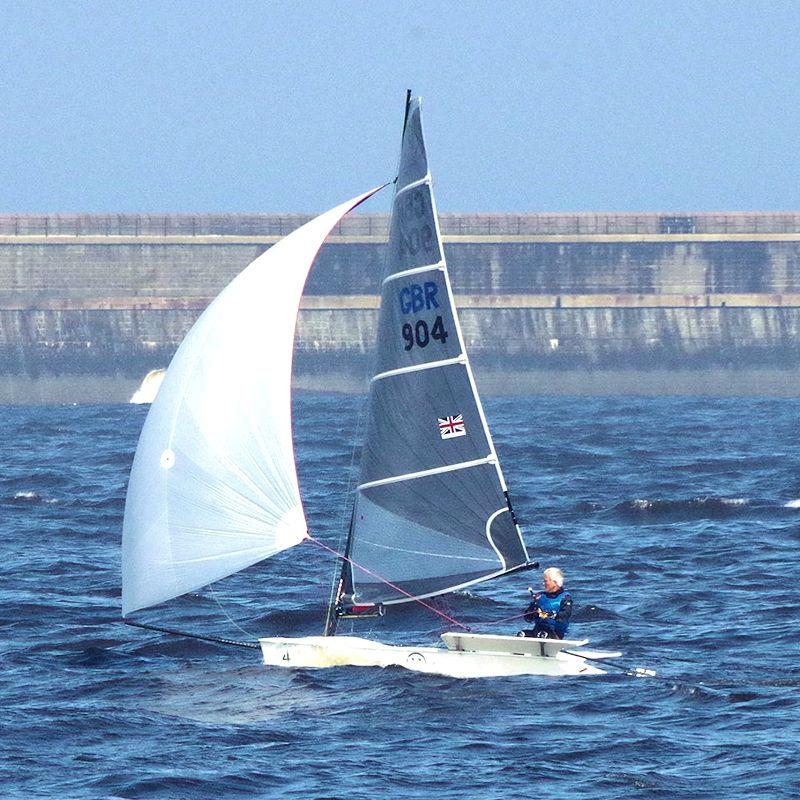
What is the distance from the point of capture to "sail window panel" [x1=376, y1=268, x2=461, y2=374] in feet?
59.0

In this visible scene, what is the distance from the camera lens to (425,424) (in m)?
18.1

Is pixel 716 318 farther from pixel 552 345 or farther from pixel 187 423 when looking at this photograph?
pixel 187 423

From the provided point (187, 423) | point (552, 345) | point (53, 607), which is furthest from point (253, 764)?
point (552, 345)

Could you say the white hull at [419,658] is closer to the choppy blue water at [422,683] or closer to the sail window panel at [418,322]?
the choppy blue water at [422,683]

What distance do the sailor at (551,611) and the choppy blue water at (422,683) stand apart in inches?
26.3

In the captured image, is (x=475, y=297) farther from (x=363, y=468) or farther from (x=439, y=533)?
(x=439, y=533)

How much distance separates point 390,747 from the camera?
1516cm

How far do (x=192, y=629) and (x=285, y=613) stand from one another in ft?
4.25

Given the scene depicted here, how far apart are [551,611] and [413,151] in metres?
5.04

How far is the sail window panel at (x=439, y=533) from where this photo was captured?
1806 centimetres

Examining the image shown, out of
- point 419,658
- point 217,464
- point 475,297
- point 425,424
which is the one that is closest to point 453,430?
point 425,424

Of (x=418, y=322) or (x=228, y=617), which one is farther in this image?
(x=228, y=617)

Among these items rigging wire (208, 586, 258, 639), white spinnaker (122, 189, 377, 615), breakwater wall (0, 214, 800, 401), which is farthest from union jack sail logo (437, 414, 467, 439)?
breakwater wall (0, 214, 800, 401)

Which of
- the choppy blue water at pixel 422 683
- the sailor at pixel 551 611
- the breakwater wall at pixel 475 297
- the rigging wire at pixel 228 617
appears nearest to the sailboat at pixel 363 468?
the sailor at pixel 551 611
